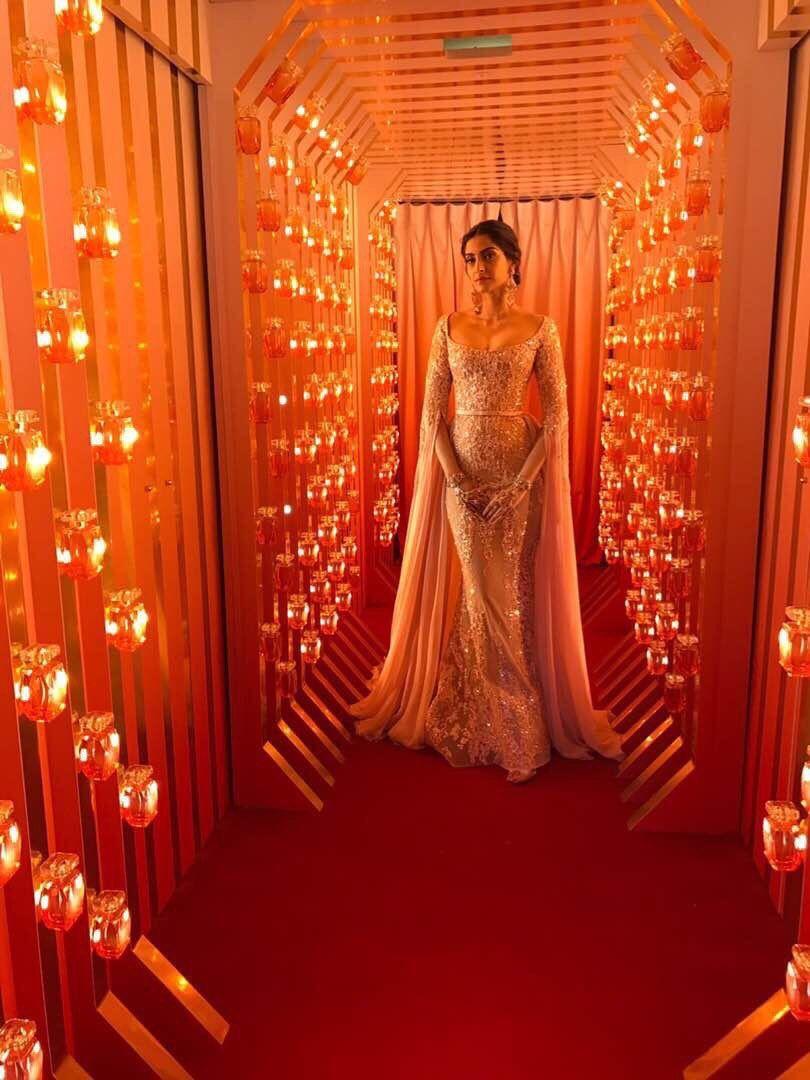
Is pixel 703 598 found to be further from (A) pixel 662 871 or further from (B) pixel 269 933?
(B) pixel 269 933

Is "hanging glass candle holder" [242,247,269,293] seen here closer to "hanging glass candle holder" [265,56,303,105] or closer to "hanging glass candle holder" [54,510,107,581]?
"hanging glass candle holder" [265,56,303,105]

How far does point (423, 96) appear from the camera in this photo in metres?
3.10

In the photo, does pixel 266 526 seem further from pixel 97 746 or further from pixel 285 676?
pixel 97 746

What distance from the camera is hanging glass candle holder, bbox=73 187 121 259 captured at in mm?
1583

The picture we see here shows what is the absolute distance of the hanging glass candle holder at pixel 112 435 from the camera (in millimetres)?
1640

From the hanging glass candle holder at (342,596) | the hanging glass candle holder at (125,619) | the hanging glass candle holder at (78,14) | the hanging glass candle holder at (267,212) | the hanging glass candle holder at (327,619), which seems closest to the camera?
the hanging glass candle holder at (78,14)

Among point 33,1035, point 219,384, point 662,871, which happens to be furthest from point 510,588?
point 33,1035

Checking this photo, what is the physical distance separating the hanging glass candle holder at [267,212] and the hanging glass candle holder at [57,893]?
1.74 m

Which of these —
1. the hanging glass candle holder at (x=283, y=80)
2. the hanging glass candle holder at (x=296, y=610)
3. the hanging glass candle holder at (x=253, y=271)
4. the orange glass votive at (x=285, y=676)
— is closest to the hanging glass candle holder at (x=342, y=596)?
the hanging glass candle holder at (x=296, y=610)

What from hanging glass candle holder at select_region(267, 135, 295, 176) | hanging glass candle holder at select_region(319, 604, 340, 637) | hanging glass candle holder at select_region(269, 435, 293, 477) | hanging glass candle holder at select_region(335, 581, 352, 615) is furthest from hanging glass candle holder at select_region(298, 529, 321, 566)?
hanging glass candle holder at select_region(267, 135, 295, 176)

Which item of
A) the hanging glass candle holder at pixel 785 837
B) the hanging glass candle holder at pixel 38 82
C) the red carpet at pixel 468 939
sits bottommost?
the red carpet at pixel 468 939

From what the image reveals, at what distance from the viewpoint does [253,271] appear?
8.01ft

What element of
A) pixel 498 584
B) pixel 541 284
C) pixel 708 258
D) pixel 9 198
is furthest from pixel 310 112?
pixel 541 284

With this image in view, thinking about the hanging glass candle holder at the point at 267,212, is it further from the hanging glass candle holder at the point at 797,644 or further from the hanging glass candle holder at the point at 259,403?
the hanging glass candle holder at the point at 797,644
